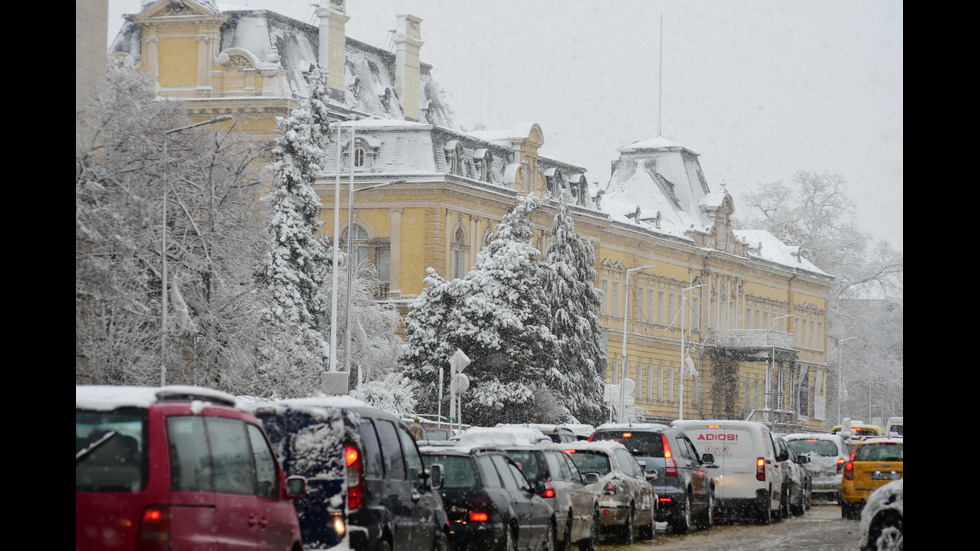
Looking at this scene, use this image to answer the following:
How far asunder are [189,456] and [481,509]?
844cm

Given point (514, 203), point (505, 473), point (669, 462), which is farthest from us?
point (514, 203)

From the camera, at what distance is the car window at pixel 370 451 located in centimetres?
1734

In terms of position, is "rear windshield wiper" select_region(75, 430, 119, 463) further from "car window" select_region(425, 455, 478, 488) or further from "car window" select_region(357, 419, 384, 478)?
"car window" select_region(425, 455, 478, 488)

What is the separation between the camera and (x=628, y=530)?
27.5 m

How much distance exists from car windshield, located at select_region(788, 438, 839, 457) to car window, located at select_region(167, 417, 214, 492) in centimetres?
3357

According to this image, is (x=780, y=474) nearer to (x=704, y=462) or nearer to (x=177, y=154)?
(x=704, y=462)

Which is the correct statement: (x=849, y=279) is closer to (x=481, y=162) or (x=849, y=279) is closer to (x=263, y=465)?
(x=481, y=162)

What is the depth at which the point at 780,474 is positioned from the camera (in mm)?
35781

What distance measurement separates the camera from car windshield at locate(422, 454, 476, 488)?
69.9ft

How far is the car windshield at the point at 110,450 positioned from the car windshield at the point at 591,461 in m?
14.8

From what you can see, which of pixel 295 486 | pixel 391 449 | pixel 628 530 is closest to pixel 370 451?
pixel 391 449

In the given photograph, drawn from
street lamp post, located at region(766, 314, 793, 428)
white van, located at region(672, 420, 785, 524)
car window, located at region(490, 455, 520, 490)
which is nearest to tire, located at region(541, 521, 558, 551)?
car window, located at region(490, 455, 520, 490)
